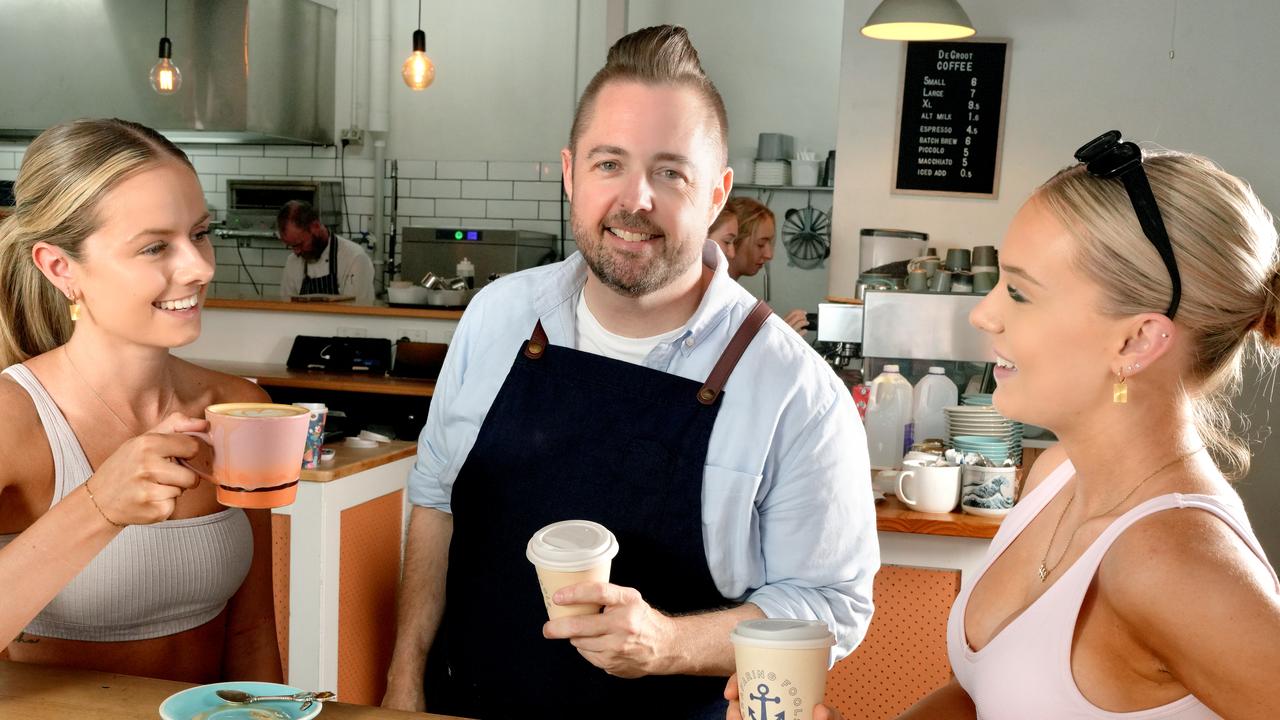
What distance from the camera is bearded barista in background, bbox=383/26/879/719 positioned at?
1745mm

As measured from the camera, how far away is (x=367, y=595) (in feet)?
10.6

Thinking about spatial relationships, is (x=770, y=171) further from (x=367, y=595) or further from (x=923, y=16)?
(x=367, y=595)

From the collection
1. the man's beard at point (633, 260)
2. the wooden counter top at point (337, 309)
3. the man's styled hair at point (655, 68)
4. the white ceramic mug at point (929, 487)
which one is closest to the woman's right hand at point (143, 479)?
the man's beard at point (633, 260)

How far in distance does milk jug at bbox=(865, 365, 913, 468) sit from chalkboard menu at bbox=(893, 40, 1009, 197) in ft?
8.31

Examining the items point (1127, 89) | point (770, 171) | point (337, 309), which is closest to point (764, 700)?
point (1127, 89)

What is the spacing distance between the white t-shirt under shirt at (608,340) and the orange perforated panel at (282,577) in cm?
149

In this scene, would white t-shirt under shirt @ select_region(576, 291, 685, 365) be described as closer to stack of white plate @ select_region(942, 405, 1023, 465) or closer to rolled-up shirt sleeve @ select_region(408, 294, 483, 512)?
rolled-up shirt sleeve @ select_region(408, 294, 483, 512)

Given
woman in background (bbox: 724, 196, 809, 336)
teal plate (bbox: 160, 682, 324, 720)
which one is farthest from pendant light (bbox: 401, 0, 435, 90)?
teal plate (bbox: 160, 682, 324, 720)

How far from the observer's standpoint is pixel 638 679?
1.76m

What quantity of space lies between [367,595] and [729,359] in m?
1.84

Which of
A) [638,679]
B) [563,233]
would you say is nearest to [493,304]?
[638,679]

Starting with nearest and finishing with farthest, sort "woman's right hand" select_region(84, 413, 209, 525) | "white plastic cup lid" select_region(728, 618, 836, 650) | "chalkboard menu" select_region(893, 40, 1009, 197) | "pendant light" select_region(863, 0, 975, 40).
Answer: "white plastic cup lid" select_region(728, 618, 836, 650) → "woman's right hand" select_region(84, 413, 209, 525) → "pendant light" select_region(863, 0, 975, 40) → "chalkboard menu" select_region(893, 40, 1009, 197)

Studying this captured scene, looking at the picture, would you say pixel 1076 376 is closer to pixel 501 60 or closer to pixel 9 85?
pixel 501 60

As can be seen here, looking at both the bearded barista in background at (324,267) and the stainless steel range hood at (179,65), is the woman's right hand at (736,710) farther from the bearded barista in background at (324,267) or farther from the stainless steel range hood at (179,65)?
the stainless steel range hood at (179,65)
